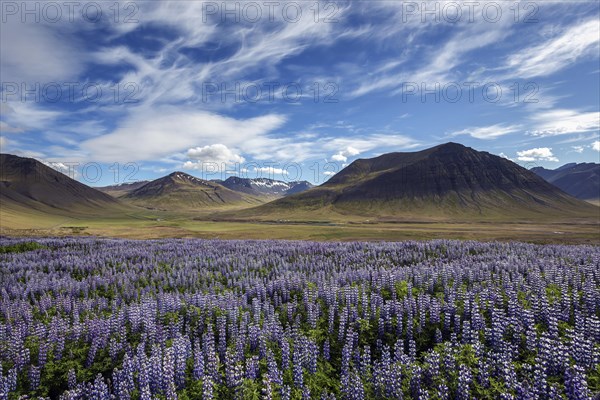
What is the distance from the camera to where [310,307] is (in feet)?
30.9

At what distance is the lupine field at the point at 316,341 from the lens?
18.9 feet

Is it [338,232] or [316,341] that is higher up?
[316,341]

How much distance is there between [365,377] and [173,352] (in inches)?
148

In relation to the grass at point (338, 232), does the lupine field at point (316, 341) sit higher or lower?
higher

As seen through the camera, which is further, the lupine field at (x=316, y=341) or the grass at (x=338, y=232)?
the grass at (x=338, y=232)

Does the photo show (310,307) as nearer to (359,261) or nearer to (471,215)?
(359,261)

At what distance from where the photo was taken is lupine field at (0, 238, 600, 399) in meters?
5.76

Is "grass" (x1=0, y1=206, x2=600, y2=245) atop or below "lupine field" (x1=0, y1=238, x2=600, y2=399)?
below

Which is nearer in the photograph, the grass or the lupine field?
the lupine field

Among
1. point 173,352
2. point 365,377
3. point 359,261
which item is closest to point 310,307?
point 365,377

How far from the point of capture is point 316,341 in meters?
8.25

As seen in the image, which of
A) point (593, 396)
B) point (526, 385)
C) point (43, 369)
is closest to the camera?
point (593, 396)

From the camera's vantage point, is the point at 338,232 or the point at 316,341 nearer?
the point at 316,341

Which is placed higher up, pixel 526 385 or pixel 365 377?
pixel 526 385
